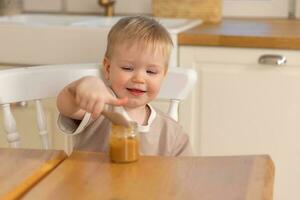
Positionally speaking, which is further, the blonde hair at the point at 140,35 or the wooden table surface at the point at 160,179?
the blonde hair at the point at 140,35

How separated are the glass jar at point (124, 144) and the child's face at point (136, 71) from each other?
0.24 meters

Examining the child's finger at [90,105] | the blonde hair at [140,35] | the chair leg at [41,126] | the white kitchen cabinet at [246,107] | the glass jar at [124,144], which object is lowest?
the white kitchen cabinet at [246,107]

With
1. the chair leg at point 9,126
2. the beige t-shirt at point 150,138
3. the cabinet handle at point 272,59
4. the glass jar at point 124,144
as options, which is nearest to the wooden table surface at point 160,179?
the glass jar at point 124,144

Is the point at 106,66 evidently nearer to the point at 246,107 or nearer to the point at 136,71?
the point at 136,71

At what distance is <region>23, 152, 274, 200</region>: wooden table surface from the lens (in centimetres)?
97

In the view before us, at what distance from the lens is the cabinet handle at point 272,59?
2113 millimetres

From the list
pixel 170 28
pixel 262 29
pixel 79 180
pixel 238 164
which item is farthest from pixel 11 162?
pixel 262 29

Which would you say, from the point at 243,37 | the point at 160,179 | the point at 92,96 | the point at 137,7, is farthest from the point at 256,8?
the point at 160,179

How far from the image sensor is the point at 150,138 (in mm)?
1477

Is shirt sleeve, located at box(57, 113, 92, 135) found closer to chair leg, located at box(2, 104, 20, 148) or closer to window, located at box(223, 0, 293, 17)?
chair leg, located at box(2, 104, 20, 148)

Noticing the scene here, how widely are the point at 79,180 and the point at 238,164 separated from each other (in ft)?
0.91

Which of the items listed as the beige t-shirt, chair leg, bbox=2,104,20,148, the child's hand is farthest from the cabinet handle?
the child's hand

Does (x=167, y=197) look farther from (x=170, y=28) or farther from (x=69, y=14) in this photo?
(x=69, y=14)

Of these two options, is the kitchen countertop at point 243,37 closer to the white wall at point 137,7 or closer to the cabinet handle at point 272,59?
the cabinet handle at point 272,59
